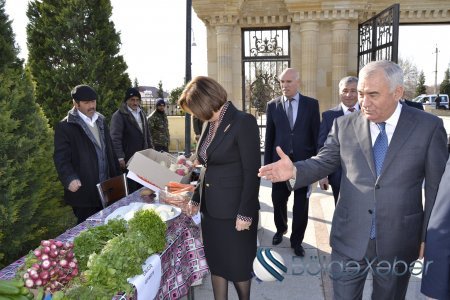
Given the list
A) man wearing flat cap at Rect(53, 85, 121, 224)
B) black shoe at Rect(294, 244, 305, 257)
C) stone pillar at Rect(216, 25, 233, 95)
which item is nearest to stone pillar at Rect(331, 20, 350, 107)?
stone pillar at Rect(216, 25, 233, 95)

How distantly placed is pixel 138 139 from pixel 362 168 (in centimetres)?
421

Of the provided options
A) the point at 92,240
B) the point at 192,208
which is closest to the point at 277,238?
the point at 192,208

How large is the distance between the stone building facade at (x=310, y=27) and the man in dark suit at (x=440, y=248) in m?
8.12

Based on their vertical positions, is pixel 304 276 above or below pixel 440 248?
below

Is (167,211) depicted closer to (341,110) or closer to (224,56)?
(341,110)

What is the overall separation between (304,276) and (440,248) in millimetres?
2457

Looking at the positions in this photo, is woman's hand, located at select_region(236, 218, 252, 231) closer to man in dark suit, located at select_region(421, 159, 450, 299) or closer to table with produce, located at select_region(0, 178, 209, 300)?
table with produce, located at select_region(0, 178, 209, 300)

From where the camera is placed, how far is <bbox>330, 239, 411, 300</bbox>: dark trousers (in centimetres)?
230

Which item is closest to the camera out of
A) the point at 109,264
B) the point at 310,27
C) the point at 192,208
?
the point at 109,264

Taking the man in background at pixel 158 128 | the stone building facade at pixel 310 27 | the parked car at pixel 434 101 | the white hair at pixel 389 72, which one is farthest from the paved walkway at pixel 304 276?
the parked car at pixel 434 101

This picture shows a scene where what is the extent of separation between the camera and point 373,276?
236 cm

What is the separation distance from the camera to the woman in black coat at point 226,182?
2.62 metres

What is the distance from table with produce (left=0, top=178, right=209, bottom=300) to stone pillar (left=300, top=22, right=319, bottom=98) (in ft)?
23.8

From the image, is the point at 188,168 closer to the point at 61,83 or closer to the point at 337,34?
the point at 61,83
